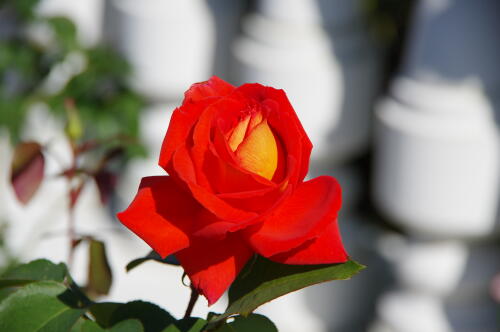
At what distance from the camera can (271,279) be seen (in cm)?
26

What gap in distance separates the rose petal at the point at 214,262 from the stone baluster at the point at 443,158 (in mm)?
817

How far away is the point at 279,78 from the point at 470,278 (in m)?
0.42

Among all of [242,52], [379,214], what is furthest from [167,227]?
[379,214]

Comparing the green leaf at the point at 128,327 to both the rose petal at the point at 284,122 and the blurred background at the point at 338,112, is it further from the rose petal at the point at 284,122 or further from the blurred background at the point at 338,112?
the blurred background at the point at 338,112

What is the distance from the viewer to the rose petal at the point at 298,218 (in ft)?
0.79

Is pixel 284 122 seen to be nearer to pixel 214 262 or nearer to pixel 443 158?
pixel 214 262

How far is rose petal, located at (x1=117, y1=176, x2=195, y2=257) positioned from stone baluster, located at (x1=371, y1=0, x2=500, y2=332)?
0.82 metres

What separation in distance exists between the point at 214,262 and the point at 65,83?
3.71 feet

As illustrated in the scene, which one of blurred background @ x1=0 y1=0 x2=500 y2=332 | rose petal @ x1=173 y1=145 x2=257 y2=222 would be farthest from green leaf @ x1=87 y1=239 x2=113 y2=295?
blurred background @ x1=0 y1=0 x2=500 y2=332

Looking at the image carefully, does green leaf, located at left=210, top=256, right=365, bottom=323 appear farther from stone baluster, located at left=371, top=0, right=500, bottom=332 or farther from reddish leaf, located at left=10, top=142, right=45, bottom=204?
stone baluster, located at left=371, top=0, right=500, bottom=332

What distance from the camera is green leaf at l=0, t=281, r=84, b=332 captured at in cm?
28

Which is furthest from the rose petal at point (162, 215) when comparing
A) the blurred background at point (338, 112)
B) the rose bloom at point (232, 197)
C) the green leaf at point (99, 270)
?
the blurred background at point (338, 112)

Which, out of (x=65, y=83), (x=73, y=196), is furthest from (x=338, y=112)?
(x=73, y=196)

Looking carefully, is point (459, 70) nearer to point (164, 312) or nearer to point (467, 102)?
point (467, 102)
